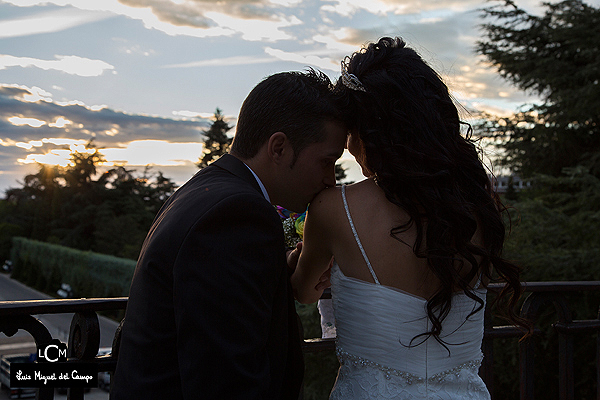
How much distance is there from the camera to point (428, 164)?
5.56ft

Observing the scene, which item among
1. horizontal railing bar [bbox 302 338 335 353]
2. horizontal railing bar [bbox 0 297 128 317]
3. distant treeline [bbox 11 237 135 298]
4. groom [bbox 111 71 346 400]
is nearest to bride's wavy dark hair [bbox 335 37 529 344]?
groom [bbox 111 71 346 400]

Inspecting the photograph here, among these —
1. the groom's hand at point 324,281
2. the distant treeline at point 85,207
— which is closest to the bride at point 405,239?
the groom's hand at point 324,281

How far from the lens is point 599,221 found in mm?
10609

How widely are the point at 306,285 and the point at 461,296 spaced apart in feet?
1.82

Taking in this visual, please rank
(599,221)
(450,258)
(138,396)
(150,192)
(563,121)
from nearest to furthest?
1. (138,396)
2. (450,258)
3. (599,221)
4. (563,121)
5. (150,192)

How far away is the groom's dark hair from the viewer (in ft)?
5.52

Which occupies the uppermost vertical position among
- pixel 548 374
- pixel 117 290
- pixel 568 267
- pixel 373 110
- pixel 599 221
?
pixel 373 110

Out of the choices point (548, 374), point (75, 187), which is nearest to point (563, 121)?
point (548, 374)

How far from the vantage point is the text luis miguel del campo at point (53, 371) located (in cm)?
184

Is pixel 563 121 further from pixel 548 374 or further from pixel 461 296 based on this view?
pixel 461 296

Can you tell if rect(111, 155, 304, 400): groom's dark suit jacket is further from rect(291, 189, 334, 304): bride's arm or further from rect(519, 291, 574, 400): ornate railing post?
rect(519, 291, 574, 400): ornate railing post

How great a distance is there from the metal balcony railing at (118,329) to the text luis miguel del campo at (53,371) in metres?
0.03

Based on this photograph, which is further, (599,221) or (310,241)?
(599,221)

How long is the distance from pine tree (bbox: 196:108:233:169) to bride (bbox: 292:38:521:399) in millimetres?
45087
